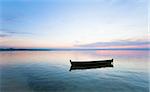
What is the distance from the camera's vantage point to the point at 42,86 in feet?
30.2

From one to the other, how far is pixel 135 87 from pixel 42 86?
4.98 meters

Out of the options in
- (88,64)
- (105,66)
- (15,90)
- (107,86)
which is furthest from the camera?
(105,66)

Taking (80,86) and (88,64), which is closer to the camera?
(80,86)

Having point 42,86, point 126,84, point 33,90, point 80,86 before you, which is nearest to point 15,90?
point 33,90

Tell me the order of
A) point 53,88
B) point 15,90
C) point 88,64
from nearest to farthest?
point 15,90, point 53,88, point 88,64

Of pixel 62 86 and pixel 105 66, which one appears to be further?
pixel 105 66

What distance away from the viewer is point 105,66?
59.5ft

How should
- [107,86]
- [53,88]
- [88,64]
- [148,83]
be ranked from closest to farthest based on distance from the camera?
[53,88] < [107,86] < [148,83] < [88,64]

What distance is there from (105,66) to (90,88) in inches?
370

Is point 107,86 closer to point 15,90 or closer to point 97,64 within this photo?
point 15,90

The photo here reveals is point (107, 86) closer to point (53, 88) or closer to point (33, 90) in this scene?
point (53, 88)

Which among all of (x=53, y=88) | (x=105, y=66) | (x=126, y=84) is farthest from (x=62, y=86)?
(x=105, y=66)

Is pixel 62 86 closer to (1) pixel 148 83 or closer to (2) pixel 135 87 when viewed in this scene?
(2) pixel 135 87

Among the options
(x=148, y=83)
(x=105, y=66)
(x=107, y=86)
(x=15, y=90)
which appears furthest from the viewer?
(x=105, y=66)
